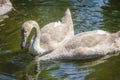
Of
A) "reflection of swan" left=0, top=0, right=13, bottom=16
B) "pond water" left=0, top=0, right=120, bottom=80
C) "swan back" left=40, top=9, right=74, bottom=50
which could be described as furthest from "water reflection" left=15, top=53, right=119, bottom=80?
"reflection of swan" left=0, top=0, right=13, bottom=16

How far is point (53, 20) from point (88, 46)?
294 cm

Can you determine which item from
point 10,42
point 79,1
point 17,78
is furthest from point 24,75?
point 79,1

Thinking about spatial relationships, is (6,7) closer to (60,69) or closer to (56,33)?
(56,33)

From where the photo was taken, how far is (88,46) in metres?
11.6

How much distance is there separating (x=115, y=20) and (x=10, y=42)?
349 centimetres

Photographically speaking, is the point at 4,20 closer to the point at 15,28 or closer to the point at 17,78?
the point at 15,28

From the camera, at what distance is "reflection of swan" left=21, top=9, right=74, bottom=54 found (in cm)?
1160

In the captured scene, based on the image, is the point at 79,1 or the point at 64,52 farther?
the point at 79,1

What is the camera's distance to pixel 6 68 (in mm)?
10797

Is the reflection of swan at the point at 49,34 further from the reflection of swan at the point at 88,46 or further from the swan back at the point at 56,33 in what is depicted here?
the reflection of swan at the point at 88,46

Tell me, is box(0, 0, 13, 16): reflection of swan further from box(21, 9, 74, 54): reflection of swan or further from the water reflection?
the water reflection

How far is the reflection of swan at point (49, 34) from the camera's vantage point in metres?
11.6

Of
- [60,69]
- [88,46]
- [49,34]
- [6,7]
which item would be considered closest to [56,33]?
[49,34]

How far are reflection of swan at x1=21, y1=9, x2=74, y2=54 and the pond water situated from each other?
402 mm
